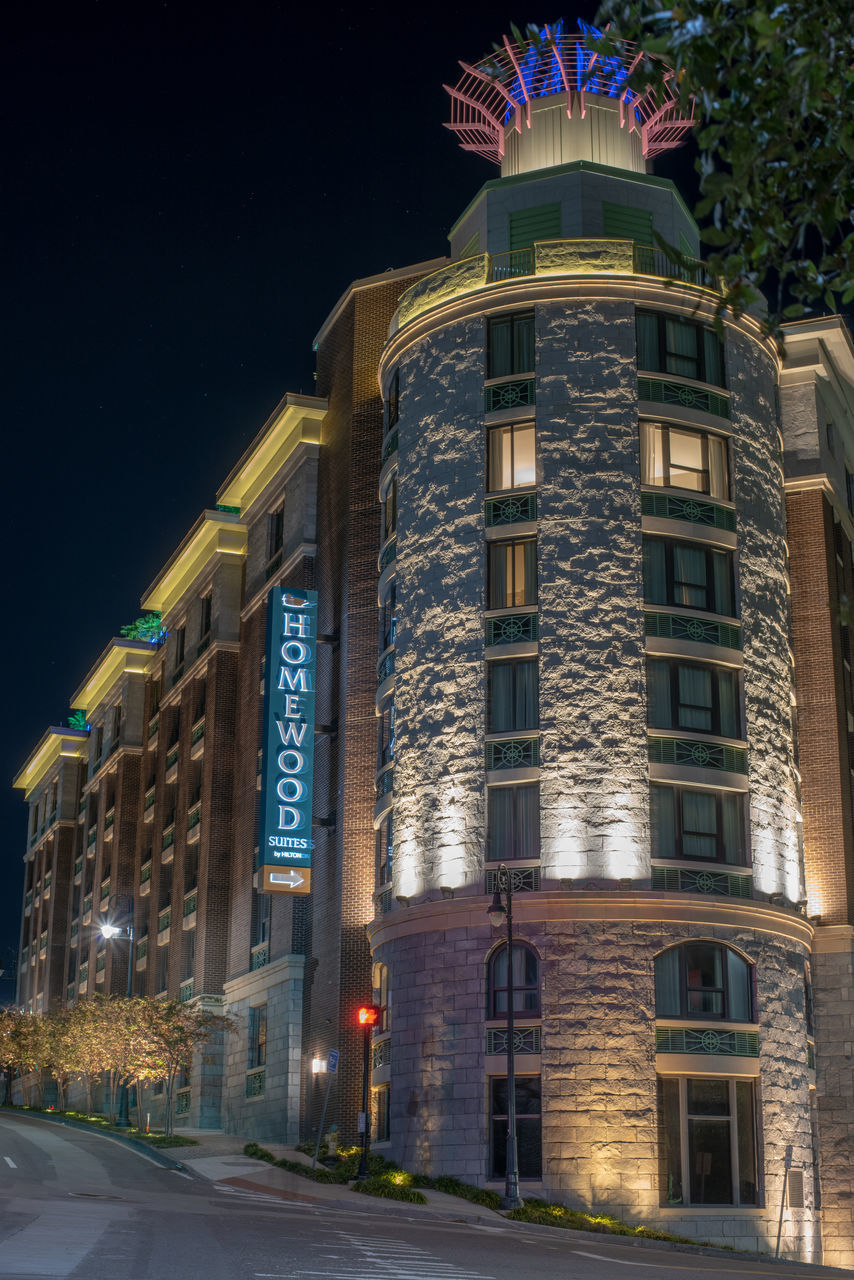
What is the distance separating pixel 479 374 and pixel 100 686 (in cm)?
5544

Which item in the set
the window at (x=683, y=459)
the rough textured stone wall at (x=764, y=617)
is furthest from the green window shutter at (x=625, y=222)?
the window at (x=683, y=459)

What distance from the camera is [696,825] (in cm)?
4128

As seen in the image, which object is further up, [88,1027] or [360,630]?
[360,630]

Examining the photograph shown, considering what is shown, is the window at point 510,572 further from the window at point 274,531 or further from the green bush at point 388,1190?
the window at point 274,531

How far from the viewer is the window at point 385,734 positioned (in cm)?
4675

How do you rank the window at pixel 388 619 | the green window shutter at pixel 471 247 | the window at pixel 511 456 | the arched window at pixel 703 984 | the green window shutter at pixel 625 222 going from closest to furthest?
the arched window at pixel 703 984
the window at pixel 511 456
the window at pixel 388 619
the green window shutter at pixel 625 222
the green window shutter at pixel 471 247

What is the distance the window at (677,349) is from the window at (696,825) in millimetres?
12614

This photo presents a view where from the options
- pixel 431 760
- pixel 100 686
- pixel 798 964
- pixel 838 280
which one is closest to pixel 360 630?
pixel 431 760

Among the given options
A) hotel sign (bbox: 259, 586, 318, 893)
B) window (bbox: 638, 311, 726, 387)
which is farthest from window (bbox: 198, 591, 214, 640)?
window (bbox: 638, 311, 726, 387)

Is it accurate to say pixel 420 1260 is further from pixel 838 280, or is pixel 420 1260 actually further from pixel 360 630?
pixel 360 630

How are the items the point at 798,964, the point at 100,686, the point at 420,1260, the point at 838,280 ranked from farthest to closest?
the point at 100,686 → the point at 798,964 → the point at 420,1260 → the point at 838,280

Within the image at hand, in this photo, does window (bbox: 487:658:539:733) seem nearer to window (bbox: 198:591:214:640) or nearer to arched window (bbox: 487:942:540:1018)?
arched window (bbox: 487:942:540:1018)

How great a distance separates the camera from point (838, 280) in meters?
11.4

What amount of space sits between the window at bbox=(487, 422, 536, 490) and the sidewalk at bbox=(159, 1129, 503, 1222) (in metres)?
19.8
